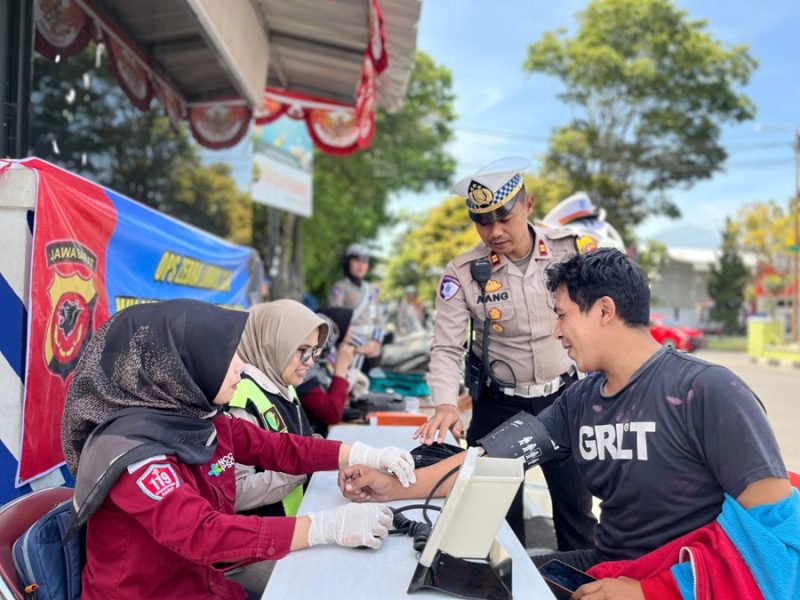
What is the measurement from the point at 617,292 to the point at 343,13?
149 inches

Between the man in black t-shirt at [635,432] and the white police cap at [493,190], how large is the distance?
738 millimetres

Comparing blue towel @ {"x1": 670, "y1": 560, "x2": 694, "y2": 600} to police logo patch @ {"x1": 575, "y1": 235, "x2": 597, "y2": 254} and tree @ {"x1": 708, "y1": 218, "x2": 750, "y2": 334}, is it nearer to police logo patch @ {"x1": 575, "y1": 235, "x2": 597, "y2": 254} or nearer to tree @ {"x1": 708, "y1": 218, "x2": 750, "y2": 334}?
police logo patch @ {"x1": 575, "y1": 235, "x2": 597, "y2": 254}

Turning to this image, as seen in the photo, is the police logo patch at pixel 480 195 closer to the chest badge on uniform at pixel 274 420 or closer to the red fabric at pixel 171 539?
the chest badge on uniform at pixel 274 420

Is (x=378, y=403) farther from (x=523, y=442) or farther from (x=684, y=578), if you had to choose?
(x=684, y=578)

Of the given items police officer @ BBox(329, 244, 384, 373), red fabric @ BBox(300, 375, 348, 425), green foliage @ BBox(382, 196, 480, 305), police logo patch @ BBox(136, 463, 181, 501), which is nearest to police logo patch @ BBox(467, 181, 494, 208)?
red fabric @ BBox(300, 375, 348, 425)

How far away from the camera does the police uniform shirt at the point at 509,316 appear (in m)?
2.59

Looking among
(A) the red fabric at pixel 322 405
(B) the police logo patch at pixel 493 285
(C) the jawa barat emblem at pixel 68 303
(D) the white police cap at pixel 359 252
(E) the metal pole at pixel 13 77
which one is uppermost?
(E) the metal pole at pixel 13 77

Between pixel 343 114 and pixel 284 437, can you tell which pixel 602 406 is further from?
pixel 343 114

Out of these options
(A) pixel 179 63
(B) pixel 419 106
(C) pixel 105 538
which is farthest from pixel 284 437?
(B) pixel 419 106

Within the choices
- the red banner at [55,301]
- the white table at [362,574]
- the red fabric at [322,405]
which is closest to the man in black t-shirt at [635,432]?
the white table at [362,574]

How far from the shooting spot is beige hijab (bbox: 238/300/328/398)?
7.51ft

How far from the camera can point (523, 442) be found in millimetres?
1789

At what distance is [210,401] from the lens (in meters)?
1.48

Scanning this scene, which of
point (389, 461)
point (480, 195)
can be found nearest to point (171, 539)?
point (389, 461)
